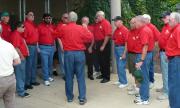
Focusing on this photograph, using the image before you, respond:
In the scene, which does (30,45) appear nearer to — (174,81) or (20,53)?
(20,53)

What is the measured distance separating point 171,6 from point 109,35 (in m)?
9.84

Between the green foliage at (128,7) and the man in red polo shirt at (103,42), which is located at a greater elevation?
the green foliage at (128,7)

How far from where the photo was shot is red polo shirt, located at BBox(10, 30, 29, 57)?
8.92 meters

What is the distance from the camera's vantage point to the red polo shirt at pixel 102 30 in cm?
1042

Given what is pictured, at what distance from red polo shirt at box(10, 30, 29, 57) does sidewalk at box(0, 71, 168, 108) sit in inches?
41.2

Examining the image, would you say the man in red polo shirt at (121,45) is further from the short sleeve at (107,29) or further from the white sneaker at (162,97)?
the white sneaker at (162,97)

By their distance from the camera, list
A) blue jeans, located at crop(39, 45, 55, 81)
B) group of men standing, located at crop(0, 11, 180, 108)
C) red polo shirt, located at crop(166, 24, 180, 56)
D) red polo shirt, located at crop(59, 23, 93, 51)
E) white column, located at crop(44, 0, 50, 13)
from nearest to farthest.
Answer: red polo shirt, located at crop(166, 24, 180, 56), group of men standing, located at crop(0, 11, 180, 108), red polo shirt, located at crop(59, 23, 93, 51), blue jeans, located at crop(39, 45, 55, 81), white column, located at crop(44, 0, 50, 13)

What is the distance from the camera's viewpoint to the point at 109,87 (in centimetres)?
1014

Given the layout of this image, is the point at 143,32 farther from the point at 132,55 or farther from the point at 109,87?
the point at 109,87

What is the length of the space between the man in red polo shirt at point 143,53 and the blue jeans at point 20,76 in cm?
253

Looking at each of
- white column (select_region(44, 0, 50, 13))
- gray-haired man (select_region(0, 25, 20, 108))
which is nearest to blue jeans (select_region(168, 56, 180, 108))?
gray-haired man (select_region(0, 25, 20, 108))

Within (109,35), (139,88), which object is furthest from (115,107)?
(109,35)

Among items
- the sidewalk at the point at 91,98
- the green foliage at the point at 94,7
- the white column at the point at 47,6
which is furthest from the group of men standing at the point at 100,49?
the white column at the point at 47,6

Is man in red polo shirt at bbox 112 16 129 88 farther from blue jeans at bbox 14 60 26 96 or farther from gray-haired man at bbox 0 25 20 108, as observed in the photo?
gray-haired man at bbox 0 25 20 108
